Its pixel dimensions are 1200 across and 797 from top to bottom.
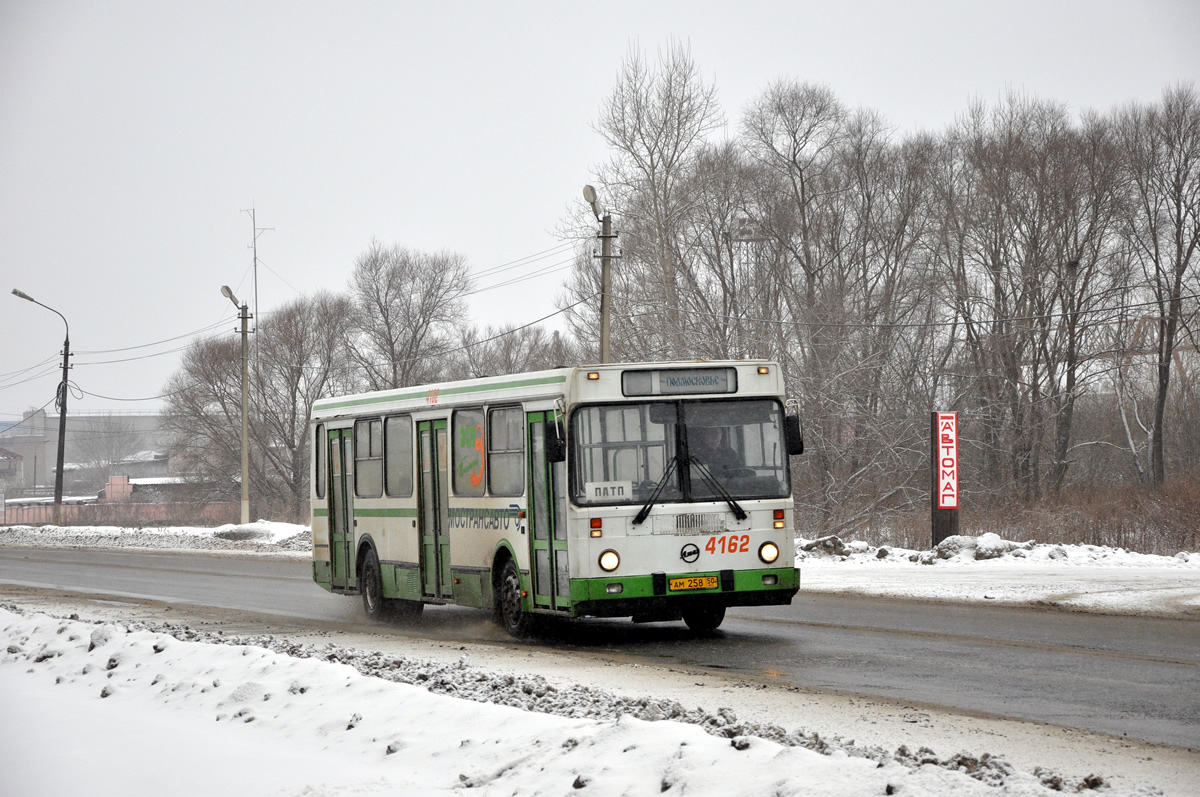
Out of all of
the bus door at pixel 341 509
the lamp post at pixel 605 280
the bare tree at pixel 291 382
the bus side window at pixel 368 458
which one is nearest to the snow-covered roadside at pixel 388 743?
the bus side window at pixel 368 458

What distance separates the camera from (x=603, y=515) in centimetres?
1352

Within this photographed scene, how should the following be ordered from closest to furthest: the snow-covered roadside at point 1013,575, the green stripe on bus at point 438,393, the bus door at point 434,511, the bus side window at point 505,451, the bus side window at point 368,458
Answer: the green stripe on bus at point 438,393
the bus side window at point 505,451
the bus door at point 434,511
the snow-covered roadside at point 1013,575
the bus side window at point 368,458

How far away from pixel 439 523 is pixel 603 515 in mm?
3759

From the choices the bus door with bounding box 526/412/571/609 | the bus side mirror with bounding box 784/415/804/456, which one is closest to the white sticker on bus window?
the bus door with bounding box 526/412/571/609

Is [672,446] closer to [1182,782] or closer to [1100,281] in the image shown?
[1182,782]

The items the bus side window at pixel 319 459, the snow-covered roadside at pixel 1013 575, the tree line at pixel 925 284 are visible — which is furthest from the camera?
the tree line at pixel 925 284

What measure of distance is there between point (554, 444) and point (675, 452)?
1.29 meters

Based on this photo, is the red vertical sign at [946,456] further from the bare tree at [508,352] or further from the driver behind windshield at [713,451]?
the bare tree at [508,352]

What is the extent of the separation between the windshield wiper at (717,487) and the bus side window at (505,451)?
2037 millimetres

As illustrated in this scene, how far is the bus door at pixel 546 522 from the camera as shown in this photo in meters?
13.8

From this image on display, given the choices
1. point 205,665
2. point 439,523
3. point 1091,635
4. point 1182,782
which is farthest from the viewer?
point 439,523

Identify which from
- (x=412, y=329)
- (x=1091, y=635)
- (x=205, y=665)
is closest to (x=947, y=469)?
(x=1091, y=635)

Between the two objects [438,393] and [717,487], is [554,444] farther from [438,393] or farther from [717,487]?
[438,393]

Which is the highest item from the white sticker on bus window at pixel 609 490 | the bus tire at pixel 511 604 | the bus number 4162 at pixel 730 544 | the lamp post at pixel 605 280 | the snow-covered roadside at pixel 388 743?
the lamp post at pixel 605 280
